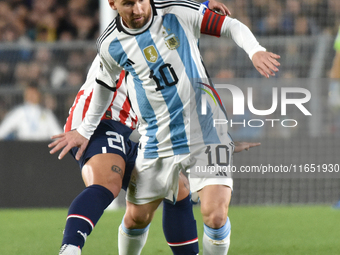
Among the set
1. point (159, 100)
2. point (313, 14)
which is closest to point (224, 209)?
point (159, 100)

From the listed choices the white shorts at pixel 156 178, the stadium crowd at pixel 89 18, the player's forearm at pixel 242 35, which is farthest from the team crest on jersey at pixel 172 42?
the stadium crowd at pixel 89 18

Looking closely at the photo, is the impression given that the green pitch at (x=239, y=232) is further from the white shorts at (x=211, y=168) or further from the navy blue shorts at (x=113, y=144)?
the white shorts at (x=211, y=168)

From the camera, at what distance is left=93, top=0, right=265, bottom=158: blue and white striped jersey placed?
3123 millimetres

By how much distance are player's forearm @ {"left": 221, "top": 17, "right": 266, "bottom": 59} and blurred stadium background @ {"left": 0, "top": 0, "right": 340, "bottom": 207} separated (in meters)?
4.02

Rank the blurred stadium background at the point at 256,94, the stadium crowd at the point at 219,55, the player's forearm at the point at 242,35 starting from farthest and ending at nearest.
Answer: the stadium crowd at the point at 219,55 → the blurred stadium background at the point at 256,94 → the player's forearm at the point at 242,35

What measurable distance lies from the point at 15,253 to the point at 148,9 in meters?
2.12

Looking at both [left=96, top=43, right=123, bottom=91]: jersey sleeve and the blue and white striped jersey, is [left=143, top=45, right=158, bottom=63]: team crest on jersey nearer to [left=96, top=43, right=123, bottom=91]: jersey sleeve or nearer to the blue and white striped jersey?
the blue and white striped jersey

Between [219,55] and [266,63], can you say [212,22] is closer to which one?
[266,63]

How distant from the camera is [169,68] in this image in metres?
3.13

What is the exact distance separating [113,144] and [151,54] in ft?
2.06

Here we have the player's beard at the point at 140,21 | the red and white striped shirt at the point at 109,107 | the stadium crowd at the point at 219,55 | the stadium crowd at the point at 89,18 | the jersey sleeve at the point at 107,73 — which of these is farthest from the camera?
the stadium crowd at the point at 89,18

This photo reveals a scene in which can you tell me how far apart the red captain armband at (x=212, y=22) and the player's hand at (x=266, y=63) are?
37 cm

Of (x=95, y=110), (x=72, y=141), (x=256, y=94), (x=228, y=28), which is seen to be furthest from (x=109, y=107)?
(x=256, y=94)

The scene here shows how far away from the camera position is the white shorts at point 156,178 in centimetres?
324
